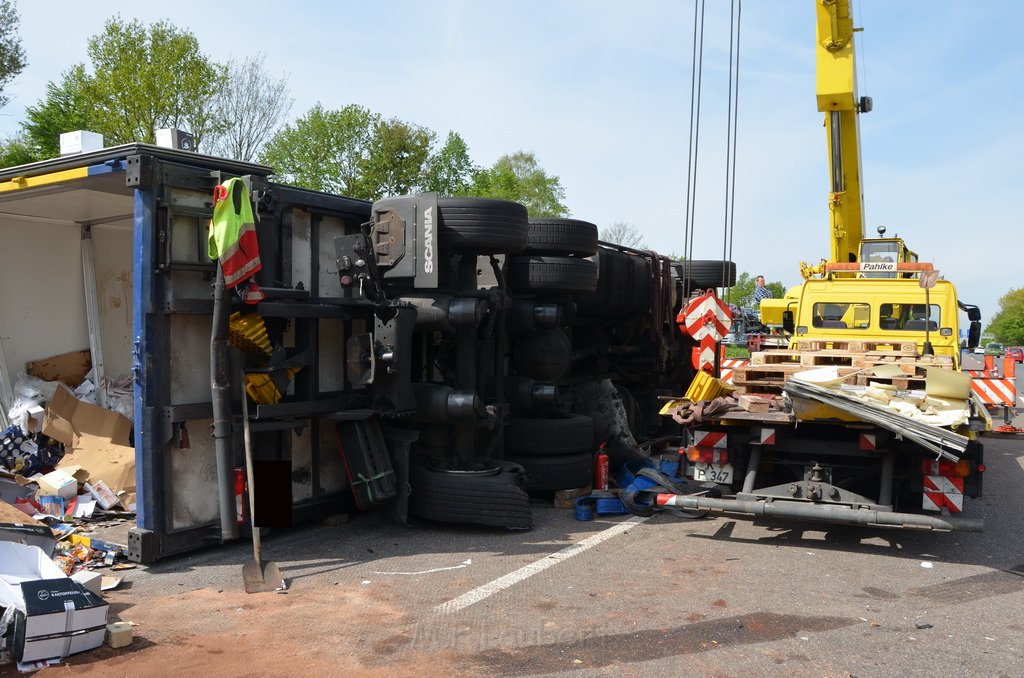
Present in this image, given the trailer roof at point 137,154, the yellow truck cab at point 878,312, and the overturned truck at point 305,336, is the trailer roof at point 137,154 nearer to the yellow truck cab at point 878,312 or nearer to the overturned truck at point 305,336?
the overturned truck at point 305,336

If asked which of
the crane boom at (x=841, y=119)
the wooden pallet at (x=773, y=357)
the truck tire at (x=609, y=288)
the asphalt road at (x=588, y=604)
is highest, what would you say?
the crane boom at (x=841, y=119)

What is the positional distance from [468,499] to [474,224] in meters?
2.26

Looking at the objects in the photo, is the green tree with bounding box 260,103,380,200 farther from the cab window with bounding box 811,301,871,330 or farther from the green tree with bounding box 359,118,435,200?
the cab window with bounding box 811,301,871,330

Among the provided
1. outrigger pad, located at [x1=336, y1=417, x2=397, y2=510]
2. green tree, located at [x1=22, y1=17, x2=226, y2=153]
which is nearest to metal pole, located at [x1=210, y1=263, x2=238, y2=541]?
outrigger pad, located at [x1=336, y1=417, x2=397, y2=510]

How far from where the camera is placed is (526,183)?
5284 cm

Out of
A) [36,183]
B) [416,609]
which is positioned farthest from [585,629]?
[36,183]

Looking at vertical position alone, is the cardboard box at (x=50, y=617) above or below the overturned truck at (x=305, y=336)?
below

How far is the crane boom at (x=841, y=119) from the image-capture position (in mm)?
12844

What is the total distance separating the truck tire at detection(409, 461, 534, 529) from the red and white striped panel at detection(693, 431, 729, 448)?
1.56 m

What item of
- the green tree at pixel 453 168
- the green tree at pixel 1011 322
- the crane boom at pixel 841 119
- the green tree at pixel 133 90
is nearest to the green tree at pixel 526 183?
the green tree at pixel 453 168

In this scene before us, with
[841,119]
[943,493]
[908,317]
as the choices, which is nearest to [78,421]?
[943,493]

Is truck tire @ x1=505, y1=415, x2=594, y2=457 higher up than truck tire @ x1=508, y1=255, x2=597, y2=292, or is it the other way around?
truck tire @ x1=508, y1=255, x2=597, y2=292

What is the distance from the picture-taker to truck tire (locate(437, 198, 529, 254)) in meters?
7.14

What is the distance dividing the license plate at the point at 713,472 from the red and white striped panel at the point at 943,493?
153 centimetres
